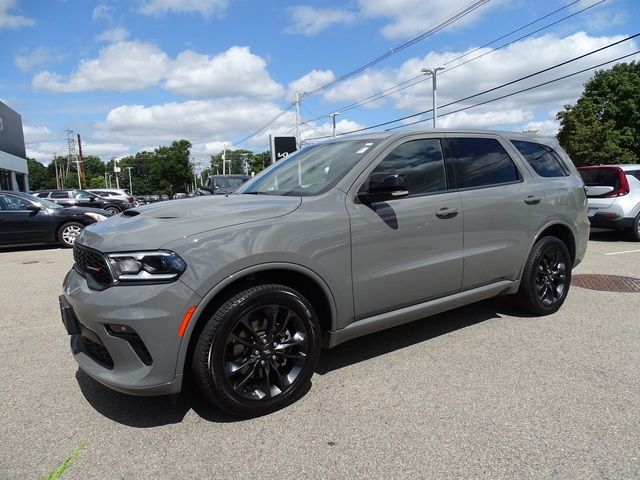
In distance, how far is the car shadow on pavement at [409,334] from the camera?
3.79m

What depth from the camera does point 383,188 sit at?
3246 millimetres

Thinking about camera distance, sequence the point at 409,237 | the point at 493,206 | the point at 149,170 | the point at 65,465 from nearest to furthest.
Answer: the point at 65,465, the point at 409,237, the point at 493,206, the point at 149,170

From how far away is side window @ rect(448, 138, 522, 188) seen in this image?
4.03m

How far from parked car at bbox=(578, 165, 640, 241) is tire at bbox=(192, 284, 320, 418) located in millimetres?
9341

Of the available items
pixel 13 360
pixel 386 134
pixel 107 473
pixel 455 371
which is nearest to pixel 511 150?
pixel 386 134

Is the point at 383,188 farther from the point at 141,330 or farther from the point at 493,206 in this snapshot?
the point at 141,330

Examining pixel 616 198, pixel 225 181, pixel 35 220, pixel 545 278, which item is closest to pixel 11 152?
pixel 225 181

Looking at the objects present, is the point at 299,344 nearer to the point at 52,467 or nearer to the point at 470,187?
the point at 52,467

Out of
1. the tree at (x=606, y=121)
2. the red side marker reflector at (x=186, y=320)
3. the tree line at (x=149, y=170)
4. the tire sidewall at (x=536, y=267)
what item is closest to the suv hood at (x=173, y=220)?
the red side marker reflector at (x=186, y=320)

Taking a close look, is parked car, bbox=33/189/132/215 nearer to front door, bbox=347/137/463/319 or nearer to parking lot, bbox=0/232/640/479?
parking lot, bbox=0/232/640/479

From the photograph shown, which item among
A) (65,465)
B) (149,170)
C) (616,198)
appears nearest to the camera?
(65,465)

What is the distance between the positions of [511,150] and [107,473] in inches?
166

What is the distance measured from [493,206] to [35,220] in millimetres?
10629

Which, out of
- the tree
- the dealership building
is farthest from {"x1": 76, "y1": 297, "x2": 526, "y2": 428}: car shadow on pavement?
the dealership building
